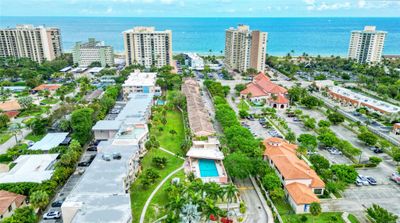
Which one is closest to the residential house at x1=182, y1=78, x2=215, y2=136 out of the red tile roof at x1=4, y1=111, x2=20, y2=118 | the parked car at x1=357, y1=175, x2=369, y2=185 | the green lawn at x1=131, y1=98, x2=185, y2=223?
the green lawn at x1=131, y1=98, x2=185, y2=223

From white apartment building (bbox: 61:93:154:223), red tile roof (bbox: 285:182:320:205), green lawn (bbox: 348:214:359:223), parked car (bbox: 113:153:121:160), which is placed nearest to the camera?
white apartment building (bbox: 61:93:154:223)

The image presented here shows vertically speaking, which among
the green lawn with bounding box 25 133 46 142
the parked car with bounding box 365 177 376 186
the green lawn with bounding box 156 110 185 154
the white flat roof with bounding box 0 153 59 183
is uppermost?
the white flat roof with bounding box 0 153 59 183

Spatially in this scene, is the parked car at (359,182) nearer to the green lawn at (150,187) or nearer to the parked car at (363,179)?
the parked car at (363,179)

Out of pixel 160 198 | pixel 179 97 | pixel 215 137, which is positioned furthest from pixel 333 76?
pixel 160 198

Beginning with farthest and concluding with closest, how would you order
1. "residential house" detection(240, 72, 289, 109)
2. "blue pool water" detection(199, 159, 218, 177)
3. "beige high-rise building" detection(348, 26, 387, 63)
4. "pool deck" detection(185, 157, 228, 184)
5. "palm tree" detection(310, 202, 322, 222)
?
"beige high-rise building" detection(348, 26, 387, 63), "residential house" detection(240, 72, 289, 109), "blue pool water" detection(199, 159, 218, 177), "pool deck" detection(185, 157, 228, 184), "palm tree" detection(310, 202, 322, 222)

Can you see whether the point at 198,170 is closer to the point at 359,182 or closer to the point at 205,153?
the point at 205,153

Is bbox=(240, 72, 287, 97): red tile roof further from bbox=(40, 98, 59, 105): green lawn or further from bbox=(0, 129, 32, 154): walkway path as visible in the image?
bbox=(0, 129, 32, 154): walkway path
